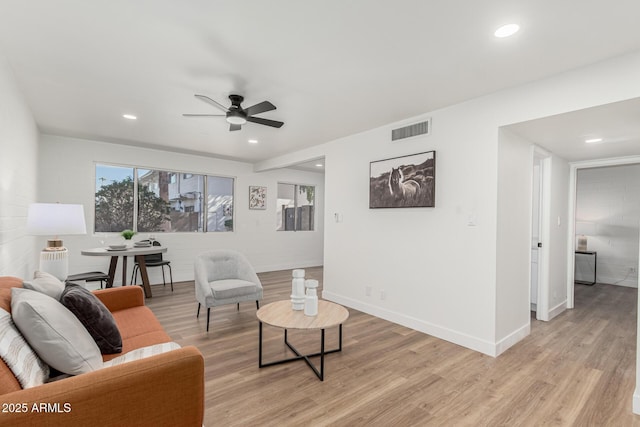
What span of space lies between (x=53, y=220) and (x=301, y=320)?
238 centimetres

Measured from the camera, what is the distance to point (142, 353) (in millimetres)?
1783

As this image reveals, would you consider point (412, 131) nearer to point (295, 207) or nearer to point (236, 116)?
point (236, 116)

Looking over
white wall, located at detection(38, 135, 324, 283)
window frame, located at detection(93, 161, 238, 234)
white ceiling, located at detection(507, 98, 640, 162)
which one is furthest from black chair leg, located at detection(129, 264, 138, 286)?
white ceiling, located at detection(507, 98, 640, 162)

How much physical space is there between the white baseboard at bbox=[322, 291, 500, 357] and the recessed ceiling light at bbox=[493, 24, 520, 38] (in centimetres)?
260

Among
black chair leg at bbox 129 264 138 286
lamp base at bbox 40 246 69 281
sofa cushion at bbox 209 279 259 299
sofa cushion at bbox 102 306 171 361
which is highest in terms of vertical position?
lamp base at bbox 40 246 69 281

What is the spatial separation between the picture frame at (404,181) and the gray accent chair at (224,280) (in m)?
1.85

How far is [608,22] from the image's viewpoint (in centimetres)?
186

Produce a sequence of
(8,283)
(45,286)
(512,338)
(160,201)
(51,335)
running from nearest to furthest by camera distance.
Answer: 1. (51,335)
2. (8,283)
3. (45,286)
4. (512,338)
5. (160,201)

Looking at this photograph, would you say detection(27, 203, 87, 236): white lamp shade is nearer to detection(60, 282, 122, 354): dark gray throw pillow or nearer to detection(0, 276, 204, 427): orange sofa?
detection(60, 282, 122, 354): dark gray throw pillow

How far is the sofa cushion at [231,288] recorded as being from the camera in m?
3.45

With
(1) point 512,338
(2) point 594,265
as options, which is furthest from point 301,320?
(2) point 594,265

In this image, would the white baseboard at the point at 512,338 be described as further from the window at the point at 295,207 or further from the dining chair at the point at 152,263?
the window at the point at 295,207

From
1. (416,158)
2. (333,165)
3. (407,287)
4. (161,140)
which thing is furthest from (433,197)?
(161,140)

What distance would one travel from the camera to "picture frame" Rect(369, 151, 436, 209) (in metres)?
3.44
